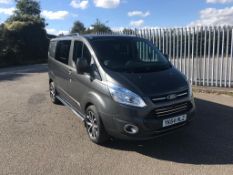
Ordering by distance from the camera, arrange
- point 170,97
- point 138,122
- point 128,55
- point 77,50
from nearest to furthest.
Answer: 1. point 138,122
2. point 170,97
3. point 128,55
4. point 77,50

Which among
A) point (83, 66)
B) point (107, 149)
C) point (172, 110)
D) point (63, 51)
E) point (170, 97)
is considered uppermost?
point (63, 51)

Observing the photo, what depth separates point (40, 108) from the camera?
27.5 feet

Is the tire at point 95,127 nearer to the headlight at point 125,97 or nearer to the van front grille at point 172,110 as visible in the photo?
the headlight at point 125,97

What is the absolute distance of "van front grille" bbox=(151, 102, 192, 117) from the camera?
16.0 feet

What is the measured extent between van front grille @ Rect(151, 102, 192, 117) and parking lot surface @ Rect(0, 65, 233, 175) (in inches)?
16.3

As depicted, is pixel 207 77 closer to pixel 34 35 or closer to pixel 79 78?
pixel 79 78

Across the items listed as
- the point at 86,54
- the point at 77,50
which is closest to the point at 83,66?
the point at 86,54

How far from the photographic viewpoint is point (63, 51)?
7.37 m

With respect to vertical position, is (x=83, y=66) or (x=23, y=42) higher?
(x=23, y=42)

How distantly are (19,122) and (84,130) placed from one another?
1.77 metres

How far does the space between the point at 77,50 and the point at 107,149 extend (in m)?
2.29

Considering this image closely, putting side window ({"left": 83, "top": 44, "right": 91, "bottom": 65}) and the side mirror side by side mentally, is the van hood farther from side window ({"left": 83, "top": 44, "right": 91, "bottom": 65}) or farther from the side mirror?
side window ({"left": 83, "top": 44, "right": 91, "bottom": 65})

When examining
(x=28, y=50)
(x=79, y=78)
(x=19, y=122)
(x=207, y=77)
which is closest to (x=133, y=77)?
(x=79, y=78)

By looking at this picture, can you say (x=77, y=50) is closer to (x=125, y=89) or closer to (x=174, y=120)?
(x=125, y=89)
